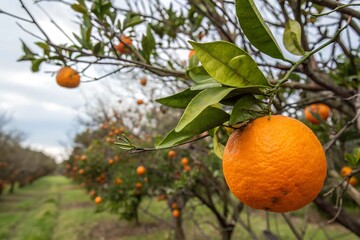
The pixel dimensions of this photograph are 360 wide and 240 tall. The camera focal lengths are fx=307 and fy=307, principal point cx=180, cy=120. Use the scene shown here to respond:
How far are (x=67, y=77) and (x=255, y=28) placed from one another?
154 centimetres

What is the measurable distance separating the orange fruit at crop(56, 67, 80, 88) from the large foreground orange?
4.89 ft

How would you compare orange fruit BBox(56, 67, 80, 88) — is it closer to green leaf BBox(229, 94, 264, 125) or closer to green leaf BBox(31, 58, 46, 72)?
green leaf BBox(31, 58, 46, 72)

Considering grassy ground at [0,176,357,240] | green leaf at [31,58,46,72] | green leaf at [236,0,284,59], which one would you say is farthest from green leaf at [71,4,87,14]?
grassy ground at [0,176,357,240]

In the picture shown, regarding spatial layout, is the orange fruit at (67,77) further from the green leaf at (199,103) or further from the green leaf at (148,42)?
the green leaf at (199,103)

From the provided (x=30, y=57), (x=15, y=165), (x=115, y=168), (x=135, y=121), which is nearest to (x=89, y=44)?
(x=30, y=57)

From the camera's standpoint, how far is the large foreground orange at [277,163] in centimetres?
66

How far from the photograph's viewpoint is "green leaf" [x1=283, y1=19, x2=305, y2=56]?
794mm

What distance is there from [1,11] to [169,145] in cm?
134

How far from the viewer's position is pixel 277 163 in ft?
2.16

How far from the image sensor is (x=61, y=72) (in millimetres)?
1941

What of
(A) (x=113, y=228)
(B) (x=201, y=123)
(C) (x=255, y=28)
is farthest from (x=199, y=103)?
(A) (x=113, y=228)

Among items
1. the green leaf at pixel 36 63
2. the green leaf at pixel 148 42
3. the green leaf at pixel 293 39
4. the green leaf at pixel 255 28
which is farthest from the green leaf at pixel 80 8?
the green leaf at pixel 255 28

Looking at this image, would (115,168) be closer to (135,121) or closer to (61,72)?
(135,121)

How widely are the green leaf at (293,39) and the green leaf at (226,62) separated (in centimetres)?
24
